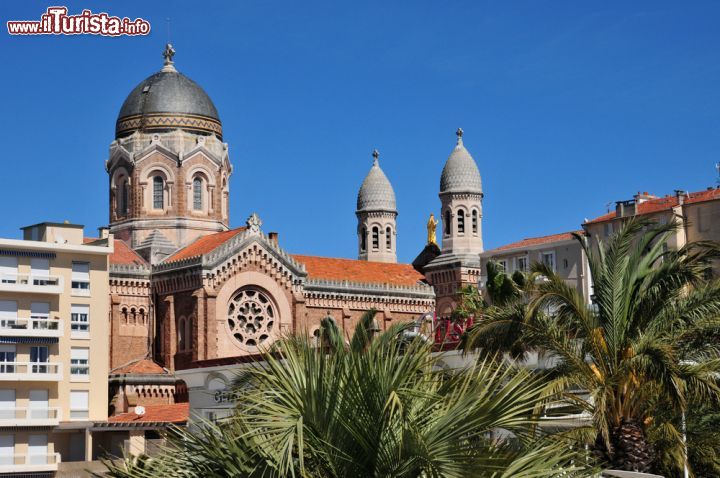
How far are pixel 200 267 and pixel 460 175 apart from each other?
26.5 meters

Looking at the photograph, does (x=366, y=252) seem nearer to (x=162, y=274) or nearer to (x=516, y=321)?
(x=162, y=274)

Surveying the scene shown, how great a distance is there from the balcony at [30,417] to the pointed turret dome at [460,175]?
1734 inches

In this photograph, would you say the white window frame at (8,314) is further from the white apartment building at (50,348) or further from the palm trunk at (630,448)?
the palm trunk at (630,448)

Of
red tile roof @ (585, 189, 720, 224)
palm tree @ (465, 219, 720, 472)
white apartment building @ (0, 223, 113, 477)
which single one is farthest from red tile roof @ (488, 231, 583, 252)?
palm tree @ (465, 219, 720, 472)

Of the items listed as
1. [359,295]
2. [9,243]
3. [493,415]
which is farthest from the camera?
[359,295]

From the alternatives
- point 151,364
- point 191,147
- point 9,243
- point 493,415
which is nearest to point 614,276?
point 493,415

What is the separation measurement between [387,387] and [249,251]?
63194mm

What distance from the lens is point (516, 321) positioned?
83.9 feet

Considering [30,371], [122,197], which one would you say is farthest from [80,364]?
[122,197]

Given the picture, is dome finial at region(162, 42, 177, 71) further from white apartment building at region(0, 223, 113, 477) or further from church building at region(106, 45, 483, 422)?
white apartment building at region(0, 223, 113, 477)

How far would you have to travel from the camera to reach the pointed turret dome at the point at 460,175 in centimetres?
9725

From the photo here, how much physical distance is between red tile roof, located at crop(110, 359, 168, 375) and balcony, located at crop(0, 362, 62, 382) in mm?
12168

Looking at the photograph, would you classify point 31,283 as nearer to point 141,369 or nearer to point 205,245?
point 141,369

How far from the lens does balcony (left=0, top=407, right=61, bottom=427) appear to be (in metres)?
56.8
